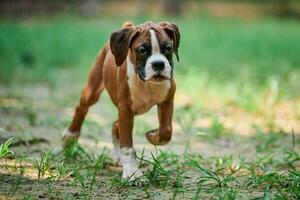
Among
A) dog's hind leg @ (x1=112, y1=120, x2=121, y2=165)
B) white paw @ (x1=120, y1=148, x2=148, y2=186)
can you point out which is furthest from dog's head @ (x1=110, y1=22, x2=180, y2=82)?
dog's hind leg @ (x1=112, y1=120, x2=121, y2=165)

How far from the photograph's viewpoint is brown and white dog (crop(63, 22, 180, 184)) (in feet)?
13.9

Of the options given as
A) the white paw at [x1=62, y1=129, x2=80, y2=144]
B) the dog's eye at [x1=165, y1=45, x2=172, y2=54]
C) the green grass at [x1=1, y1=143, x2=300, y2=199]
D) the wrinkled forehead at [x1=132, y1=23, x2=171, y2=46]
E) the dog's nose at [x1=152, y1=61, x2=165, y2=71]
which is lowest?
the green grass at [x1=1, y1=143, x2=300, y2=199]

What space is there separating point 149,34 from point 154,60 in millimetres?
208

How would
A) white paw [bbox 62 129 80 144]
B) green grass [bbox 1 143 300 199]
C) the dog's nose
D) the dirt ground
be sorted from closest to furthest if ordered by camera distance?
1. green grass [bbox 1 143 300 199]
2. the dirt ground
3. the dog's nose
4. white paw [bbox 62 129 80 144]

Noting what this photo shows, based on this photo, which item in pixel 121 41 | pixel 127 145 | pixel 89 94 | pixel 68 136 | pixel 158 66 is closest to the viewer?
pixel 158 66

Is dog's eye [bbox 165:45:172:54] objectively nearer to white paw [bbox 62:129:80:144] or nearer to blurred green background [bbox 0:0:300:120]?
white paw [bbox 62:129:80:144]

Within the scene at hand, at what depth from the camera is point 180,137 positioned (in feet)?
20.8

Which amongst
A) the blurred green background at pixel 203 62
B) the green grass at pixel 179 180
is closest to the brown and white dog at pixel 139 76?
the green grass at pixel 179 180

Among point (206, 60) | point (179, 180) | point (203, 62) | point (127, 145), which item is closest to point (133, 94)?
point (127, 145)

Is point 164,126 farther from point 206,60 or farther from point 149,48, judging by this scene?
point 206,60

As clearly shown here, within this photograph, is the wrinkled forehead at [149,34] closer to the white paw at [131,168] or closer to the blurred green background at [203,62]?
→ the white paw at [131,168]

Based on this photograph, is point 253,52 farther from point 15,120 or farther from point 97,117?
point 15,120

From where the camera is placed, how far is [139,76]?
4324 mm

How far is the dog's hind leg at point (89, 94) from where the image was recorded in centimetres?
525
